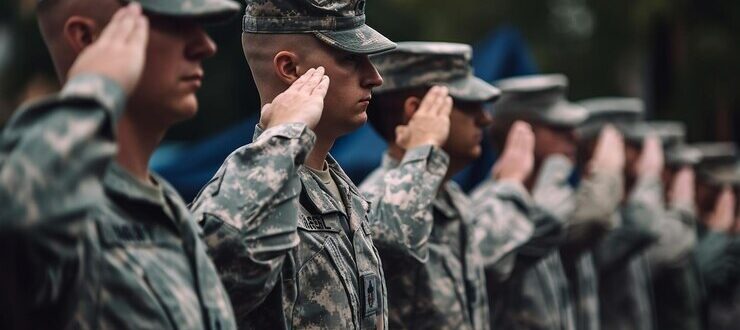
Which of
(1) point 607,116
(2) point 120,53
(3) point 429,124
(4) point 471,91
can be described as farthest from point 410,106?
(1) point 607,116

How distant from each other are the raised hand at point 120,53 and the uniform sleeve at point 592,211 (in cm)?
580

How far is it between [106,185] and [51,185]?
40 centimetres

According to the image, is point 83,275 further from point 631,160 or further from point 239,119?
point 239,119

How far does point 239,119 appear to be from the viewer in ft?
51.9

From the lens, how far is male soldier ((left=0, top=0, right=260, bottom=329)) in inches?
127

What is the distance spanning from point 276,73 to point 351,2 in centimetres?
33

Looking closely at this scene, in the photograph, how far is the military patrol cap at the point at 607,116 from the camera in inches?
427

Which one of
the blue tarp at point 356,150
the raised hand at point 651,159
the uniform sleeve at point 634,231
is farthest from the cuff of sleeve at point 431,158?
the raised hand at point 651,159

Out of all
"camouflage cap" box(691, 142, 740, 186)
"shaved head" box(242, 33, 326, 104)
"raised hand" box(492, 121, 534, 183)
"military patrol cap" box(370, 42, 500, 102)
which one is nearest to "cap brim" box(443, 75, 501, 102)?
"military patrol cap" box(370, 42, 500, 102)

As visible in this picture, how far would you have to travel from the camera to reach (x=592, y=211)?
9.17 meters

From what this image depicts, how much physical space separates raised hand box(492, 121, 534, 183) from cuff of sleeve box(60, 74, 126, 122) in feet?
16.3

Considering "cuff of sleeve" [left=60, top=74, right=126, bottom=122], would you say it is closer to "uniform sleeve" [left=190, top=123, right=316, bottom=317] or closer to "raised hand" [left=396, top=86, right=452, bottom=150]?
"uniform sleeve" [left=190, top=123, right=316, bottom=317]

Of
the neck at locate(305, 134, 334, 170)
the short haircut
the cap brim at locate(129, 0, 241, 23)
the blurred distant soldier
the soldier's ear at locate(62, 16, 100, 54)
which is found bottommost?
the blurred distant soldier

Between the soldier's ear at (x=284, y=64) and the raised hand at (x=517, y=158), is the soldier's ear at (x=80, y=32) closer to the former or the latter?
the soldier's ear at (x=284, y=64)
